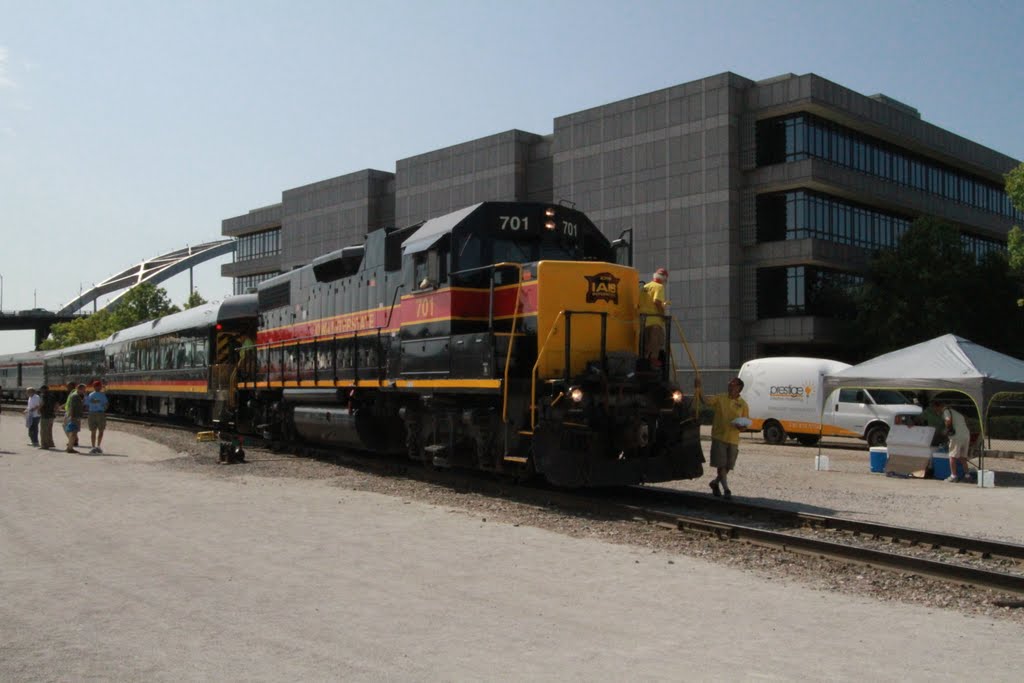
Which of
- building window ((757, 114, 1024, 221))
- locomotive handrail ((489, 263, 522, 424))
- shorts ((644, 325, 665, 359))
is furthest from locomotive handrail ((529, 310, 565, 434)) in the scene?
building window ((757, 114, 1024, 221))

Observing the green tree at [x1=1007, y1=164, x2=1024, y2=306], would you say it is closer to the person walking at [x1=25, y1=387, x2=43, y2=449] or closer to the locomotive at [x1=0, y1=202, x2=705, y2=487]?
the locomotive at [x1=0, y1=202, x2=705, y2=487]

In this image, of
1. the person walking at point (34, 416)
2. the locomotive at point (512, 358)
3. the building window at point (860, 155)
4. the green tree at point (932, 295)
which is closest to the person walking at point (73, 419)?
the person walking at point (34, 416)

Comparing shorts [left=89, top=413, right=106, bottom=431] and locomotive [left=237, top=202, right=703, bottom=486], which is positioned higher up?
locomotive [left=237, top=202, right=703, bottom=486]

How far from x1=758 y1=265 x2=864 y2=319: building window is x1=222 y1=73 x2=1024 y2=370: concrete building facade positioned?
7 cm

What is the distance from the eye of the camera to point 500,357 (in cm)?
1158

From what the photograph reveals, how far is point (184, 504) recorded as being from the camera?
38.3 ft

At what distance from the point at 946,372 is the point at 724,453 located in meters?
7.43

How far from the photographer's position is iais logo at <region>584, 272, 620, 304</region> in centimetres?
1174

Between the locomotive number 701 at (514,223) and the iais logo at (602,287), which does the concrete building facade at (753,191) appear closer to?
the locomotive number 701 at (514,223)

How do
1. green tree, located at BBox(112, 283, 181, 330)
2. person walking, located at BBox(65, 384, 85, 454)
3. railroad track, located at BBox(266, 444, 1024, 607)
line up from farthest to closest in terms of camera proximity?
green tree, located at BBox(112, 283, 181, 330)
person walking, located at BBox(65, 384, 85, 454)
railroad track, located at BBox(266, 444, 1024, 607)

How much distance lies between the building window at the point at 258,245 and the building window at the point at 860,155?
1771 inches

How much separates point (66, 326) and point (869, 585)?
3594 inches

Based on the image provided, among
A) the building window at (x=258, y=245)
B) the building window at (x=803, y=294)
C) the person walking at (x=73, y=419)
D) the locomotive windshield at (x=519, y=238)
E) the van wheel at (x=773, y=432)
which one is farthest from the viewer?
the building window at (x=258, y=245)

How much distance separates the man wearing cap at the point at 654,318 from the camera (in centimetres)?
1173
